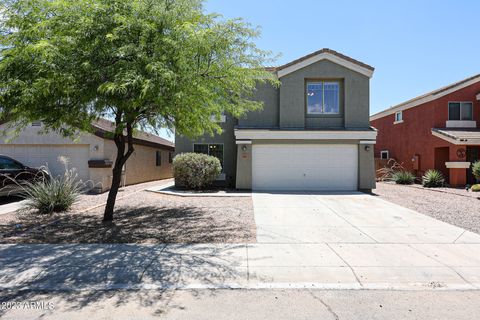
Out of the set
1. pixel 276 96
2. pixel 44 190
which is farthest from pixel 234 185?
pixel 44 190

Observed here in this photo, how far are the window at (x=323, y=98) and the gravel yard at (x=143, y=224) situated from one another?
7108 mm

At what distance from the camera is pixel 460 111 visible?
20.9 metres

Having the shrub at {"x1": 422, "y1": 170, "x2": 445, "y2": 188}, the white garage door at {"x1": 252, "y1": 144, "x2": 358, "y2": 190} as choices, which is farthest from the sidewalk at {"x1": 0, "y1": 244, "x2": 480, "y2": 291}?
the shrub at {"x1": 422, "y1": 170, "x2": 445, "y2": 188}

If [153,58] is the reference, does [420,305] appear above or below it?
below

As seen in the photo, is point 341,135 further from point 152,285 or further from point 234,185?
point 152,285

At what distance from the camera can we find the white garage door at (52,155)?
622 inches

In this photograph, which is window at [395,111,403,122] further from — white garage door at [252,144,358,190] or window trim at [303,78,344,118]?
white garage door at [252,144,358,190]

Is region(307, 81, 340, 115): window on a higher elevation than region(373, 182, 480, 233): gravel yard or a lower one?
higher

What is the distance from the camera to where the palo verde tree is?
6.35 meters

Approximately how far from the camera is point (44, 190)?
1025cm

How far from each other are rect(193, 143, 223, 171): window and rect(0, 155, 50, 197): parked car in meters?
7.74

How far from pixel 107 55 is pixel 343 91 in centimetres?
1305

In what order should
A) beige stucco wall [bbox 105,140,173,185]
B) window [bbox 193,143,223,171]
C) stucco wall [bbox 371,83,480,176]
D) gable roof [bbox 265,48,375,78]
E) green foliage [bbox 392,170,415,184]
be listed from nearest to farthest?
1. gable roof [bbox 265,48,375,78]
2. beige stucco wall [bbox 105,140,173,185]
3. window [bbox 193,143,223,171]
4. stucco wall [bbox 371,83,480,176]
5. green foliage [bbox 392,170,415,184]

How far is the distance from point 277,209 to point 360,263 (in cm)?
541
